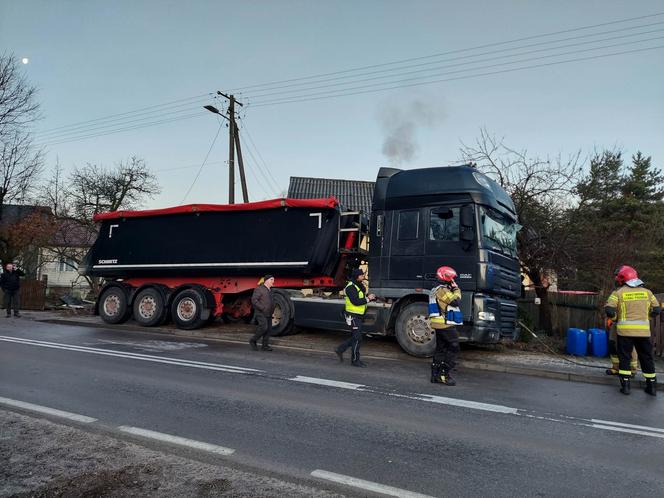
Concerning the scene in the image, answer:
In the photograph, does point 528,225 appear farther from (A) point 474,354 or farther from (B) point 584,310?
(A) point 474,354

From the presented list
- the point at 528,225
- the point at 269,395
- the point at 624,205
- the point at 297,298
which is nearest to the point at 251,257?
the point at 297,298

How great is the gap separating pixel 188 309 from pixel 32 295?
11.3 metres

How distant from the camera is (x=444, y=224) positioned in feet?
31.0

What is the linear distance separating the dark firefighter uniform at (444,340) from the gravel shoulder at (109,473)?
4.21m

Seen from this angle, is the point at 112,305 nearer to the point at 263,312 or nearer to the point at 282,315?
the point at 282,315

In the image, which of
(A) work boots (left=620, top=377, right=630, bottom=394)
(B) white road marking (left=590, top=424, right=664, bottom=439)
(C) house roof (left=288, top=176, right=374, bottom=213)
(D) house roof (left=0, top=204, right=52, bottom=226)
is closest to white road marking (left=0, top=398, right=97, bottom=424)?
(B) white road marking (left=590, top=424, right=664, bottom=439)

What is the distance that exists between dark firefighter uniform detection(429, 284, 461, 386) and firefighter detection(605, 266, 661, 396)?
7.37 ft

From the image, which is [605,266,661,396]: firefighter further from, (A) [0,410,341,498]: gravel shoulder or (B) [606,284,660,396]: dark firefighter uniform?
(A) [0,410,341,498]: gravel shoulder

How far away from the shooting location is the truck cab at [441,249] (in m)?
9.04

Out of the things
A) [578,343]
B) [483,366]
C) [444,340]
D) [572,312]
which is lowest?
[483,366]

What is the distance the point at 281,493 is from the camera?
3.40 m

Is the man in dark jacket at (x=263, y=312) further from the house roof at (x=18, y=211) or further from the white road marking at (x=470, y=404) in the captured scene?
the house roof at (x=18, y=211)

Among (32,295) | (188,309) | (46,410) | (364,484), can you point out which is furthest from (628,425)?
(32,295)

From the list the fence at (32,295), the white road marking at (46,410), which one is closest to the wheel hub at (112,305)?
the fence at (32,295)
